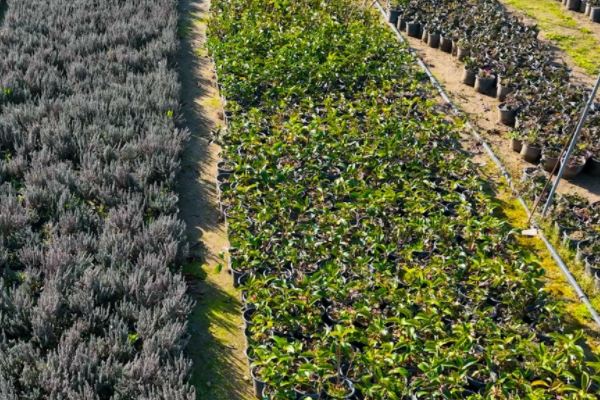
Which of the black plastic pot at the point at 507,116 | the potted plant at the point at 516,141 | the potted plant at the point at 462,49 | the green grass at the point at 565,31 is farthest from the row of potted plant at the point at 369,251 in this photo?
the green grass at the point at 565,31

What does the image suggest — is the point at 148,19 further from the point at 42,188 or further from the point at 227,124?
the point at 42,188

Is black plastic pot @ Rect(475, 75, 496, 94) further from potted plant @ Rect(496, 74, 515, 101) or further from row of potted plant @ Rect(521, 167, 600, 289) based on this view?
row of potted plant @ Rect(521, 167, 600, 289)

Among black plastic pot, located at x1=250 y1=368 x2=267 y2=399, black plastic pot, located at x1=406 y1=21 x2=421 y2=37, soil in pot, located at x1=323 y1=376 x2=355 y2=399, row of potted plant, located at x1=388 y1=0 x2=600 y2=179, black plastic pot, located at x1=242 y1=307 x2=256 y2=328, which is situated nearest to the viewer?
soil in pot, located at x1=323 y1=376 x2=355 y2=399

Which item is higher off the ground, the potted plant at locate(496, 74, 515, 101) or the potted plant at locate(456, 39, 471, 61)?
the potted plant at locate(456, 39, 471, 61)

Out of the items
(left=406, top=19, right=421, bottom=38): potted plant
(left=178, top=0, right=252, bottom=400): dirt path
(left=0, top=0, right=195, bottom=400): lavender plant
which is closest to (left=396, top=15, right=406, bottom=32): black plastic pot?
(left=406, top=19, right=421, bottom=38): potted plant

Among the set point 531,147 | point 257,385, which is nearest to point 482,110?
point 531,147

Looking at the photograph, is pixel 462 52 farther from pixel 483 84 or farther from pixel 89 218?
pixel 89 218
